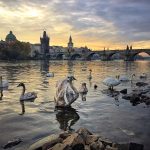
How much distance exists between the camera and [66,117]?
17.5 m

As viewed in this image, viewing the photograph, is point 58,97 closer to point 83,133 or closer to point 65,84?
point 65,84

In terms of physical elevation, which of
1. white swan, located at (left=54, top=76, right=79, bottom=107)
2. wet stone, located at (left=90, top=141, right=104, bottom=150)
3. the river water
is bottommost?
the river water

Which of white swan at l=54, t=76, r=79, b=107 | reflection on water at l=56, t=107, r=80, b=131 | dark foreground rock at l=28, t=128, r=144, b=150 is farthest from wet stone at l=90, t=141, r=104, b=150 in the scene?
white swan at l=54, t=76, r=79, b=107

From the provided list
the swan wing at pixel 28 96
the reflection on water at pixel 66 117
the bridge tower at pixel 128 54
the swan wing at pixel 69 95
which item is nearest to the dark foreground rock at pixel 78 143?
the reflection on water at pixel 66 117

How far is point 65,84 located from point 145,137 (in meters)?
7.81

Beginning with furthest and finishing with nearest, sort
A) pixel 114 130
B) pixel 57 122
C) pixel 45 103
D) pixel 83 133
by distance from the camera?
pixel 45 103 < pixel 57 122 < pixel 114 130 < pixel 83 133

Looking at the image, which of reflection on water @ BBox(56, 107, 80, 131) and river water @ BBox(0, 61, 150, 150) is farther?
reflection on water @ BBox(56, 107, 80, 131)

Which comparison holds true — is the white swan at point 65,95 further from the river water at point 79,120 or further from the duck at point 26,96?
the duck at point 26,96

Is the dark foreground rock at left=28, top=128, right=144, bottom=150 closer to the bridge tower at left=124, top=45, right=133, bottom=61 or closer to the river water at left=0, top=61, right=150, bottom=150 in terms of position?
the river water at left=0, top=61, right=150, bottom=150

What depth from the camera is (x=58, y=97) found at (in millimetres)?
19969

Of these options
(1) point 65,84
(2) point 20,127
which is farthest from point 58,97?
(2) point 20,127

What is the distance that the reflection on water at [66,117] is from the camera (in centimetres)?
1578

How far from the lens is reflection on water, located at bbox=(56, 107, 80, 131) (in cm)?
1578

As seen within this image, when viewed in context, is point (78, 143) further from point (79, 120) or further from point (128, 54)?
point (128, 54)
